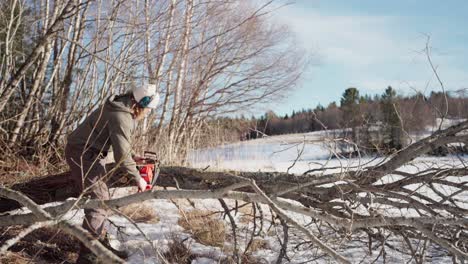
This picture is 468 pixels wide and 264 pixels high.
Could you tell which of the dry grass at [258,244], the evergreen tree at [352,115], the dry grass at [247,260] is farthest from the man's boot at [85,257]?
the evergreen tree at [352,115]

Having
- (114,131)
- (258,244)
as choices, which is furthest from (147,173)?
(258,244)

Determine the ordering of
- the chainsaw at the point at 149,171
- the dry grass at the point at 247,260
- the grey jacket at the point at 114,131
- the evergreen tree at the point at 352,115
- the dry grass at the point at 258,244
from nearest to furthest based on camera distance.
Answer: the grey jacket at the point at 114,131
the chainsaw at the point at 149,171
the dry grass at the point at 247,260
the dry grass at the point at 258,244
the evergreen tree at the point at 352,115

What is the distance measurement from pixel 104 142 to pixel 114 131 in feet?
0.91

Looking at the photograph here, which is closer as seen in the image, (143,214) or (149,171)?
(149,171)

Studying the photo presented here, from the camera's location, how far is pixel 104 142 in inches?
146

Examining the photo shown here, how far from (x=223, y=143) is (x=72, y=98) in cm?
360

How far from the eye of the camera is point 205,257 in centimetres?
395

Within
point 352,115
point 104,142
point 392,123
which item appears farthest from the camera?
point 352,115

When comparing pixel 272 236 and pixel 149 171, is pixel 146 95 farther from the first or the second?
pixel 272 236

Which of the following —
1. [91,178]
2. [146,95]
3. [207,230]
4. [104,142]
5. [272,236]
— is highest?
[146,95]

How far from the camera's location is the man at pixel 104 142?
3.43 meters

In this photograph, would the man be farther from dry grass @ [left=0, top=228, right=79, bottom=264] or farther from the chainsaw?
dry grass @ [left=0, top=228, right=79, bottom=264]

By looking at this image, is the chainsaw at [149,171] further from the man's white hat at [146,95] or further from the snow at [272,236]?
the man's white hat at [146,95]

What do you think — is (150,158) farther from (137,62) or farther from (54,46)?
(54,46)
